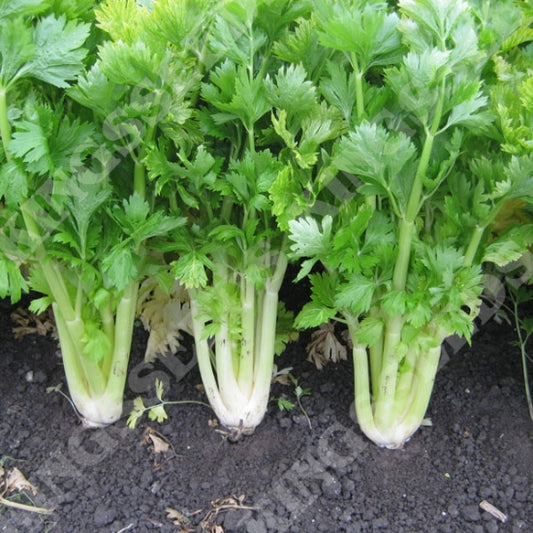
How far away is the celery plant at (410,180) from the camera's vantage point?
1246 mm

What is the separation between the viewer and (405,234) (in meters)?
1.39

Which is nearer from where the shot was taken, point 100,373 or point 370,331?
point 370,331

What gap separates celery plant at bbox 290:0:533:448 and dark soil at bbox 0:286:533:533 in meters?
0.20

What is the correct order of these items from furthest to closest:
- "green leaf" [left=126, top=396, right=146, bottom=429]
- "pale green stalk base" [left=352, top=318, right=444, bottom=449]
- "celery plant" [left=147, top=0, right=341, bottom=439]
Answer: "green leaf" [left=126, top=396, right=146, bottom=429]
"pale green stalk base" [left=352, top=318, right=444, bottom=449]
"celery plant" [left=147, top=0, right=341, bottom=439]

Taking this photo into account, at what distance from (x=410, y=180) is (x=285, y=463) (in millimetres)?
757

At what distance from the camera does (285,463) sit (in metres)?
1.63

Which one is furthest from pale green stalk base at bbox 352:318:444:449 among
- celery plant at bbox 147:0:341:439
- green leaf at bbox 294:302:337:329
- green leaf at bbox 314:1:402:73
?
green leaf at bbox 314:1:402:73

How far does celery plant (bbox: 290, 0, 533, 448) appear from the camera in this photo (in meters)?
1.25

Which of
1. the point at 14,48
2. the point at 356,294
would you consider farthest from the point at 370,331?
the point at 14,48

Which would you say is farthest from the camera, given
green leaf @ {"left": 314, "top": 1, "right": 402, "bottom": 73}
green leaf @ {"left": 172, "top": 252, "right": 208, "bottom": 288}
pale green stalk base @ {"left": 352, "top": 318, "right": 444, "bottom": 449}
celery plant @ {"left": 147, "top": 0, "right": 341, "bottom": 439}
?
pale green stalk base @ {"left": 352, "top": 318, "right": 444, "bottom": 449}

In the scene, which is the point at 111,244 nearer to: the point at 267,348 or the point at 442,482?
the point at 267,348

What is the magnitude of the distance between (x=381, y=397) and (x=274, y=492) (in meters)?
0.34

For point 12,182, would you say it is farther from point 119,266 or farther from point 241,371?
point 241,371

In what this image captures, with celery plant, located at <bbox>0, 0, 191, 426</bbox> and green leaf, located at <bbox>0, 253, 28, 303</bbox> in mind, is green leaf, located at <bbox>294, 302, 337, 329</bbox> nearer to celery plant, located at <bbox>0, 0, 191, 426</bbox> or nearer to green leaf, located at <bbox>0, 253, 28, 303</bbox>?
celery plant, located at <bbox>0, 0, 191, 426</bbox>
